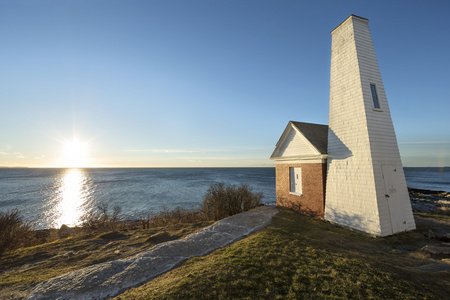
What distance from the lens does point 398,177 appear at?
9969mm

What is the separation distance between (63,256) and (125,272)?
13.0ft

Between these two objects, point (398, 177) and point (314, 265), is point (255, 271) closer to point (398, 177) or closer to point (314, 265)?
point (314, 265)

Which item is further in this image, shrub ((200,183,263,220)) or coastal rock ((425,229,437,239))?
shrub ((200,183,263,220))

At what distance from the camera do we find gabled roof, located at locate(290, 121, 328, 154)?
12649 millimetres

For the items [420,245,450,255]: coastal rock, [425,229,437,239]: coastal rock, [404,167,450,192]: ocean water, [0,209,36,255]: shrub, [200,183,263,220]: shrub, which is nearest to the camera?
[420,245,450,255]: coastal rock

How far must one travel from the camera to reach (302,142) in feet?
45.5

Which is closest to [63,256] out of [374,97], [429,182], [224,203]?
[224,203]

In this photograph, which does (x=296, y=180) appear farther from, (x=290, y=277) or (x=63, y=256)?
(x=63, y=256)

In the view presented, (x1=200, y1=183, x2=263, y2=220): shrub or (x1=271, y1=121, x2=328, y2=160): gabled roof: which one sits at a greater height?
(x1=271, y1=121, x2=328, y2=160): gabled roof

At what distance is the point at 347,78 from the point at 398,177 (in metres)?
5.96

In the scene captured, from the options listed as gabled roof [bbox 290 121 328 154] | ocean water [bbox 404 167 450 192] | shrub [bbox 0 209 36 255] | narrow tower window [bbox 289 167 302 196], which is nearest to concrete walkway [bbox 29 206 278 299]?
shrub [bbox 0 209 36 255]

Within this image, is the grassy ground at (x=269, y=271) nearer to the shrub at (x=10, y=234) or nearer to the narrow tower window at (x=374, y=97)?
the shrub at (x=10, y=234)

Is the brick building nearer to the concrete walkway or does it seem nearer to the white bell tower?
the white bell tower

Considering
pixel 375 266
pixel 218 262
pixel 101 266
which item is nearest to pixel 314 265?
pixel 375 266
